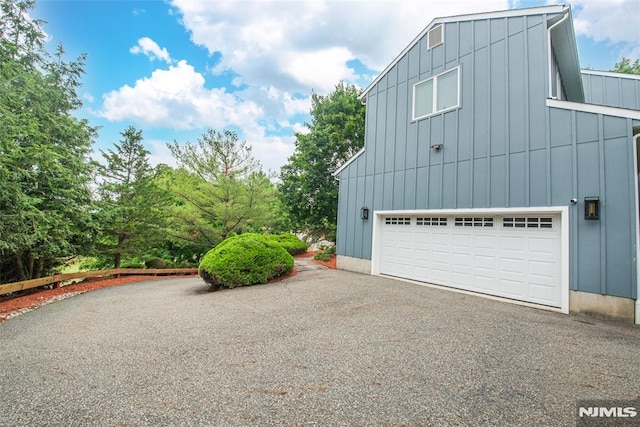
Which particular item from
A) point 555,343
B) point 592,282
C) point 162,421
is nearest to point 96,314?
point 162,421

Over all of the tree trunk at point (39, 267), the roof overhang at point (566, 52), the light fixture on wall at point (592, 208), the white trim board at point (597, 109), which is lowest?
the tree trunk at point (39, 267)

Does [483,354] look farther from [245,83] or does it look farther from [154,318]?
[245,83]

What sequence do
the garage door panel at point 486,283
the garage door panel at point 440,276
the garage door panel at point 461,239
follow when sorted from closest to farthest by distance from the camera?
the garage door panel at point 486,283 < the garage door panel at point 461,239 < the garage door panel at point 440,276

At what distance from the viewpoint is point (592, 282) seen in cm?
473

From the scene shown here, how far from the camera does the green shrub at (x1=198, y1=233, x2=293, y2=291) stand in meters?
6.86

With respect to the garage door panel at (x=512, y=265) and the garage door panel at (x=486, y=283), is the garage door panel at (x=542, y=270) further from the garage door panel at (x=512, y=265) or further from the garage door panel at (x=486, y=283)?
the garage door panel at (x=486, y=283)

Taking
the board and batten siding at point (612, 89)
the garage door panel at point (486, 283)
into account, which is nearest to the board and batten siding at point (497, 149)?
the garage door panel at point (486, 283)

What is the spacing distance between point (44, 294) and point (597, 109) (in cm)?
1296

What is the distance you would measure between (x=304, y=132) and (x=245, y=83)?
3817 mm

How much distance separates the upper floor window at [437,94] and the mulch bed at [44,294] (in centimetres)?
583

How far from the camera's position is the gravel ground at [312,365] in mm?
2100

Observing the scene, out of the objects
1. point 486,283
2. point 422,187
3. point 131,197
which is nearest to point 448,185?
point 422,187

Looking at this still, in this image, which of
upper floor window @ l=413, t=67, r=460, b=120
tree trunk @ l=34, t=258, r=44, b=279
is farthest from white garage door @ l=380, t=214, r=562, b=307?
Answer: tree trunk @ l=34, t=258, r=44, b=279

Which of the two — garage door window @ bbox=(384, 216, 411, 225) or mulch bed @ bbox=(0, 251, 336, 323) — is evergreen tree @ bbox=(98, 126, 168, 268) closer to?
mulch bed @ bbox=(0, 251, 336, 323)
